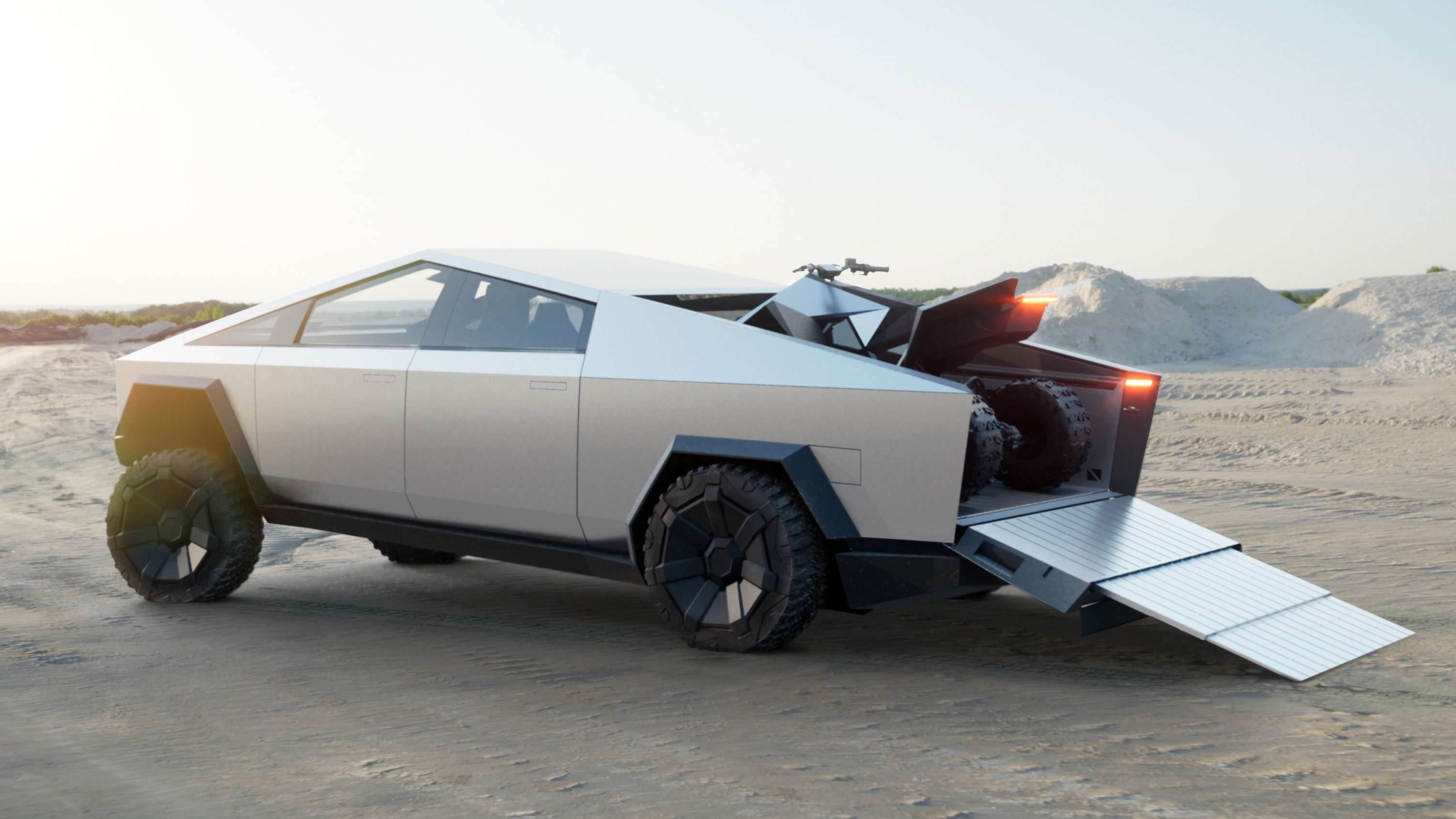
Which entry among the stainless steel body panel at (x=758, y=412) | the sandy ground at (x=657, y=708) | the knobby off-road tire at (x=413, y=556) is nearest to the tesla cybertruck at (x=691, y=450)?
the stainless steel body panel at (x=758, y=412)

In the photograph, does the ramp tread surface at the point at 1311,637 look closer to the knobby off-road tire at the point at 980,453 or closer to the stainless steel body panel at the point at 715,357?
the knobby off-road tire at the point at 980,453

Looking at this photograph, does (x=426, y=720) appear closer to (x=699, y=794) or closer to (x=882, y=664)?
(x=699, y=794)

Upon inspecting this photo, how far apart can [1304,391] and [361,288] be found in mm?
16068

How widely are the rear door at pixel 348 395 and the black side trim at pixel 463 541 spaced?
6cm

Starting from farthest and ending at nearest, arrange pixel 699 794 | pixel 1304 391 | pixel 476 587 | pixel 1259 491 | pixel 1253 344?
1. pixel 1253 344
2. pixel 1304 391
3. pixel 1259 491
4. pixel 476 587
5. pixel 699 794

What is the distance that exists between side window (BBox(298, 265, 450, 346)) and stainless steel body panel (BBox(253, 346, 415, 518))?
0.08 meters

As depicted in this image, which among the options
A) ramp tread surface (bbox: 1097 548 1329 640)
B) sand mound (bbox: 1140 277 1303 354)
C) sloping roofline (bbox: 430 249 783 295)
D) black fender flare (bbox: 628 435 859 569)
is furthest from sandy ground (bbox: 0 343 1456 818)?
sand mound (bbox: 1140 277 1303 354)

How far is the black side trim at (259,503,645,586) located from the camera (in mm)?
4680

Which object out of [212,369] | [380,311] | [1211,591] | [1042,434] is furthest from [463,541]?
[1211,591]

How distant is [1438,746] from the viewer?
335cm

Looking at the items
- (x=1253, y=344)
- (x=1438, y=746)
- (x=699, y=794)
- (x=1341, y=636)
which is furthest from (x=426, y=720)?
(x=1253, y=344)

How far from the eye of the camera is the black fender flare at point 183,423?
566cm

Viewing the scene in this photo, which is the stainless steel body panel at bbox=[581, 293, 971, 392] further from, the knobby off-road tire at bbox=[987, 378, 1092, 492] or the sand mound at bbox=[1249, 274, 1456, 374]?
the sand mound at bbox=[1249, 274, 1456, 374]

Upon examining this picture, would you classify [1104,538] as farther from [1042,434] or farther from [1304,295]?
[1304,295]
